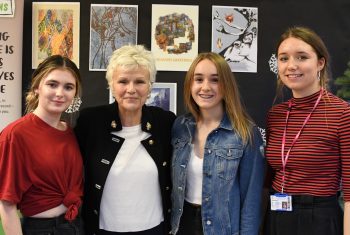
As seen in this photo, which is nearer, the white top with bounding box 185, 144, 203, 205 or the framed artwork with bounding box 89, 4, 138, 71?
the white top with bounding box 185, 144, 203, 205

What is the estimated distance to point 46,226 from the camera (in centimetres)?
151

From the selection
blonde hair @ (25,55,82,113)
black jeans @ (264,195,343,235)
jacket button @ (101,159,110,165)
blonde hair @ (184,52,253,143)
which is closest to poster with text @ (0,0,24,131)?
blonde hair @ (25,55,82,113)

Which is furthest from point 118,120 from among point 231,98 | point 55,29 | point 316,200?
point 55,29

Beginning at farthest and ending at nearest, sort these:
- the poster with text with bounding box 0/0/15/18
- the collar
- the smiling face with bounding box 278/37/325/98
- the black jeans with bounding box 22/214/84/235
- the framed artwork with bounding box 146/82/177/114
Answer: the framed artwork with bounding box 146/82/177/114, the poster with text with bounding box 0/0/15/18, the collar, the smiling face with bounding box 278/37/325/98, the black jeans with bounding box 22/214/84/235

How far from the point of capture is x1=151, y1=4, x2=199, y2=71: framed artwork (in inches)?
99.3

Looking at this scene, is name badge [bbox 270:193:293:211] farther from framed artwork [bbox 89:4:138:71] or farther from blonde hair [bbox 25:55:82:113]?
framed artwork [bbox 89:4:138:71]

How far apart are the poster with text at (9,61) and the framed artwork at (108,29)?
483 millimetres

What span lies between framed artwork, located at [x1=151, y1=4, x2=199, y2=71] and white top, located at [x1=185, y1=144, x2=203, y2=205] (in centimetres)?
101

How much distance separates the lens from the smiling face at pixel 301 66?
1610 millimetres

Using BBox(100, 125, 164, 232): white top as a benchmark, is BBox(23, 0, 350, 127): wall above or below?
above

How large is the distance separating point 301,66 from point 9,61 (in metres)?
1.90

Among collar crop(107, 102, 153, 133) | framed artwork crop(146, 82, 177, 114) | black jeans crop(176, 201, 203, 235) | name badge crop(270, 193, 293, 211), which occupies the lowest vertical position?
black jeans crop(176, 201, 203, 235)

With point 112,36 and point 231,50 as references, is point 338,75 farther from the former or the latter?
point 112,36

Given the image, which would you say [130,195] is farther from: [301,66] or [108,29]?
[108,29]
